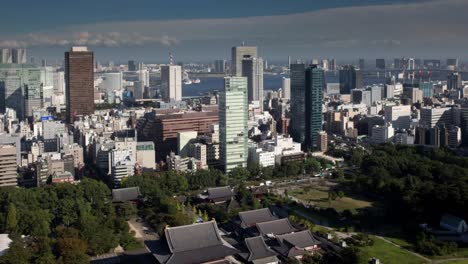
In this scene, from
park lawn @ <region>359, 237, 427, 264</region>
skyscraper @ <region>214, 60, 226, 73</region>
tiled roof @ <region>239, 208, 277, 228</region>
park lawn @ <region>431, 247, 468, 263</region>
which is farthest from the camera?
skyscraper @ <region>214, 60, 226, 73</region>

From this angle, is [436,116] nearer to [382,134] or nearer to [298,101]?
[382,134]

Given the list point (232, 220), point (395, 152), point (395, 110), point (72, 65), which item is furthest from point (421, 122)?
point (72, 65)

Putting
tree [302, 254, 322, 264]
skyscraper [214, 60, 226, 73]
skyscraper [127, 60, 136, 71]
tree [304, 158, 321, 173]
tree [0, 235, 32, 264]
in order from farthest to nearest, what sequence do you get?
skyscraper [214, 60, 226, 73], skyscraper [127, 60, 136, 71], tree [304, 158, 321, 173], tree [302, 254, 322, 264], tree [0, 235, 32, 264]

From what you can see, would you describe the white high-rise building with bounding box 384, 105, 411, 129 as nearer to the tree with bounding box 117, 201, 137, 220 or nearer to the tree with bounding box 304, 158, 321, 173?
the tree with bounding box 304, 158, 321, 173

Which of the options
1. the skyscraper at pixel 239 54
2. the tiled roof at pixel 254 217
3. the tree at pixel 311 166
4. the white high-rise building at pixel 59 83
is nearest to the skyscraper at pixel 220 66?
the white high-rise building at pixel 59 83

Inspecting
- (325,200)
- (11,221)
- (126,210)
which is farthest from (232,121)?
(11,221)

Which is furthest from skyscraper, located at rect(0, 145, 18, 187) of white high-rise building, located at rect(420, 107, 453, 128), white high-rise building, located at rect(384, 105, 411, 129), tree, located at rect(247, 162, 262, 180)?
white high-rise building, located at rect(420, 107, 453, 128)
